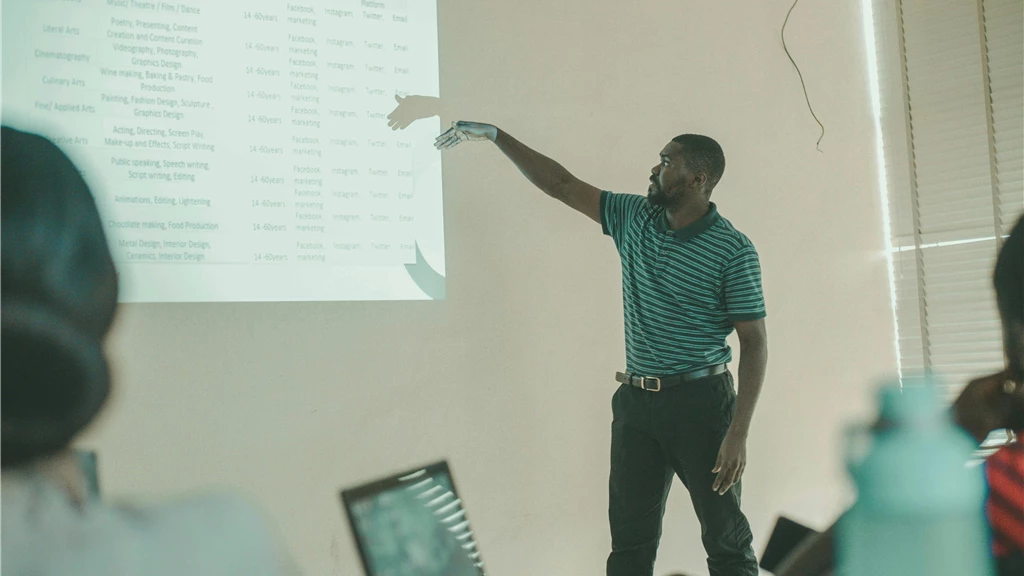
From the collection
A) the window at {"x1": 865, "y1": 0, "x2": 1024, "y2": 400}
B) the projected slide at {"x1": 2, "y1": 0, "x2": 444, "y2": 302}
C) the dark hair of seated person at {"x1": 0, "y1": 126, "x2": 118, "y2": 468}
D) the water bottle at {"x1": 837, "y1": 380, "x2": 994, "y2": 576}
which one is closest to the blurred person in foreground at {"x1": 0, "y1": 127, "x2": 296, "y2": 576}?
the dark hair of seated person at {"x1": 0, "y1": 126, "x2": 118, "y2": 468}

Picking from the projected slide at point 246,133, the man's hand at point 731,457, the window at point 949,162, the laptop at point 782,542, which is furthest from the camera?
the window at point 949,162

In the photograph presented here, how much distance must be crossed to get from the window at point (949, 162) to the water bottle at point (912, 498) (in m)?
3.12

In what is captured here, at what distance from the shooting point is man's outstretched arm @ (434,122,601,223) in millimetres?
2303

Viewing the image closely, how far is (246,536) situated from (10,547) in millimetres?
155

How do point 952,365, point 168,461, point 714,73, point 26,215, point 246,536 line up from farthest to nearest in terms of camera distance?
point 952,365 < point 714,73 < point 168,461 < point 246,536 < point 26,215

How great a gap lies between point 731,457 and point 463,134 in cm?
115

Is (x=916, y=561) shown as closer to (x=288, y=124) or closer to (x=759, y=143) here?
(x=288, y=124)

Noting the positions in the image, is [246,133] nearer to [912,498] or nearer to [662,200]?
[662,200]

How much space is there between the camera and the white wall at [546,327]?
83.2 inches

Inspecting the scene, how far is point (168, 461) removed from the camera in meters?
2.01

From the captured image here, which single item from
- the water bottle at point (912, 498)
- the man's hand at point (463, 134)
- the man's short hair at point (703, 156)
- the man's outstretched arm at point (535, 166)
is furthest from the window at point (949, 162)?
the water bottle at point (912, 498)

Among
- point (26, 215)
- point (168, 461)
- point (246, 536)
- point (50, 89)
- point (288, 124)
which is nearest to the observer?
point (26, 215)

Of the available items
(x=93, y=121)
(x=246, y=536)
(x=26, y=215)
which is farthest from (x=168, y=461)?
(x=26, y=215)

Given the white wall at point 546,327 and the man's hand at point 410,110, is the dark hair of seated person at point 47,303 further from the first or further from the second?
the man's hand at point 410,110
